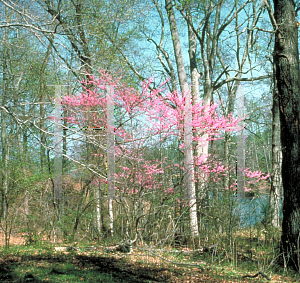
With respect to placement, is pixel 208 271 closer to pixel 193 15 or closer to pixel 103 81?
pixel 103 81

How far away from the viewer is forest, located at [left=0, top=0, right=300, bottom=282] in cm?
420

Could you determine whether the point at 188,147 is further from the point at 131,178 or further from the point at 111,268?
the point at 111,268

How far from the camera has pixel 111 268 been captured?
3.79 m

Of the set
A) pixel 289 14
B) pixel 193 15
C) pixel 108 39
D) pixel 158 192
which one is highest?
pixel 193 15

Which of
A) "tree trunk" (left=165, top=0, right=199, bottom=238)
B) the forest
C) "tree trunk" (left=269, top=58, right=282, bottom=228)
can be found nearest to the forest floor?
the forest

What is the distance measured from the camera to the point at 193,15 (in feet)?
28.1

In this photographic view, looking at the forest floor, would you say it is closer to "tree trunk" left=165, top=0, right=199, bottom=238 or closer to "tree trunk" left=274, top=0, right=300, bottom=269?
"tree trunk" left=274, top=0, right=300, bottom=269

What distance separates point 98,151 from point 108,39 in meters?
2.94

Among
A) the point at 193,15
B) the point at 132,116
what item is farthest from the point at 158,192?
the point at 193,15

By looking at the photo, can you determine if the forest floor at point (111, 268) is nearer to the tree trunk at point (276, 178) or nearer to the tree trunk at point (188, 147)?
the tree trunk at point (188, 147)

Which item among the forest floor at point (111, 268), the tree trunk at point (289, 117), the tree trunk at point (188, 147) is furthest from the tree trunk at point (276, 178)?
the forest floor at point (111, 268)

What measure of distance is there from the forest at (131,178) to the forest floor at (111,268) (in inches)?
1.0

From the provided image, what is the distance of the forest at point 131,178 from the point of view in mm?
4199

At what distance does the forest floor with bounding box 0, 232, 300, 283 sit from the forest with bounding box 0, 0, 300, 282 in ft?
0.08
